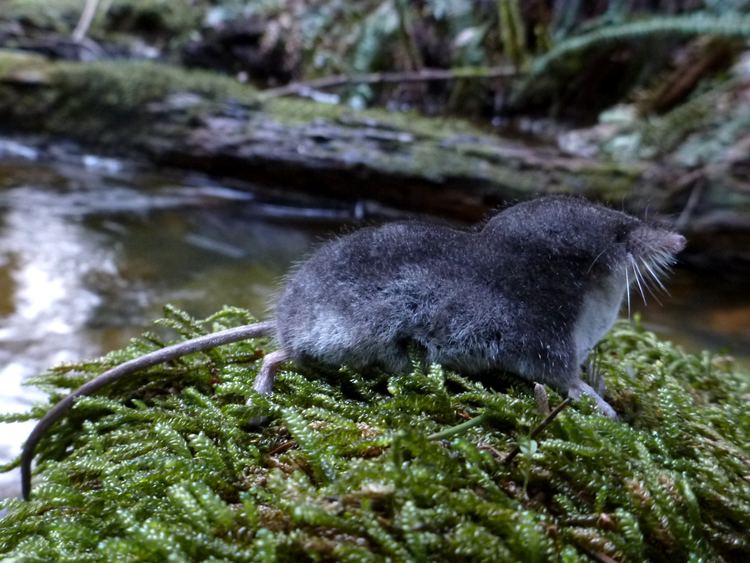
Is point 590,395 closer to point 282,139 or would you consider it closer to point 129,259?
point 129,259

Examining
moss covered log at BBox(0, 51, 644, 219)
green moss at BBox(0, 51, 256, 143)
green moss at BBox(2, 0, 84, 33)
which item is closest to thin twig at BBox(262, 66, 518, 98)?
green moss at BBox(0, 51, 256, 143)

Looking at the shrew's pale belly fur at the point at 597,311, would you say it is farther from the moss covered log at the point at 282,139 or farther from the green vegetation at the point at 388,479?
the moss covered log at the point at 282,139

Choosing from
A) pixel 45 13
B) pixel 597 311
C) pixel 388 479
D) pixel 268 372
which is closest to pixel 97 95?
pixel 45 13

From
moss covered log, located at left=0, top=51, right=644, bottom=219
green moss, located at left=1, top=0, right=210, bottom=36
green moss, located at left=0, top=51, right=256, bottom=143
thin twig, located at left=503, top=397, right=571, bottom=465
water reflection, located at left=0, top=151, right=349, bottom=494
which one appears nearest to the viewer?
thin twig, located at left=503, top=397, right=571, bottom=465

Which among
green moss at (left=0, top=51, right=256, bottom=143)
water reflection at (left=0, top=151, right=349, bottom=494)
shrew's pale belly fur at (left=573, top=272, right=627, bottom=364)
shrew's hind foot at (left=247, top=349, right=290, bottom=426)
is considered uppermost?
shrew's pale belly fur at (left=573, top=272, right=627, bottom=364)

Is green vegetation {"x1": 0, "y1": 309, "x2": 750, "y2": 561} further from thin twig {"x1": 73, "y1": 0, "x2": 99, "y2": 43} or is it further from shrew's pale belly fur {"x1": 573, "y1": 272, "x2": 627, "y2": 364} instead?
thin twig {"x1": 73, "y1": 0, "x2": 99, "y2": 43}

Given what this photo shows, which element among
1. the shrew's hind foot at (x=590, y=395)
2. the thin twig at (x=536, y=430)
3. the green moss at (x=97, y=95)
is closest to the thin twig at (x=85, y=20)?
the green moss at (x=97, y=95)

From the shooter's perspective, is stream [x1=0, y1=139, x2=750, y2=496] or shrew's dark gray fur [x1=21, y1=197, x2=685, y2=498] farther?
stream [x1=0, y1=139, x2=750, y2=496]

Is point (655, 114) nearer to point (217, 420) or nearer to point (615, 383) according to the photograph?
point (615, 383)
